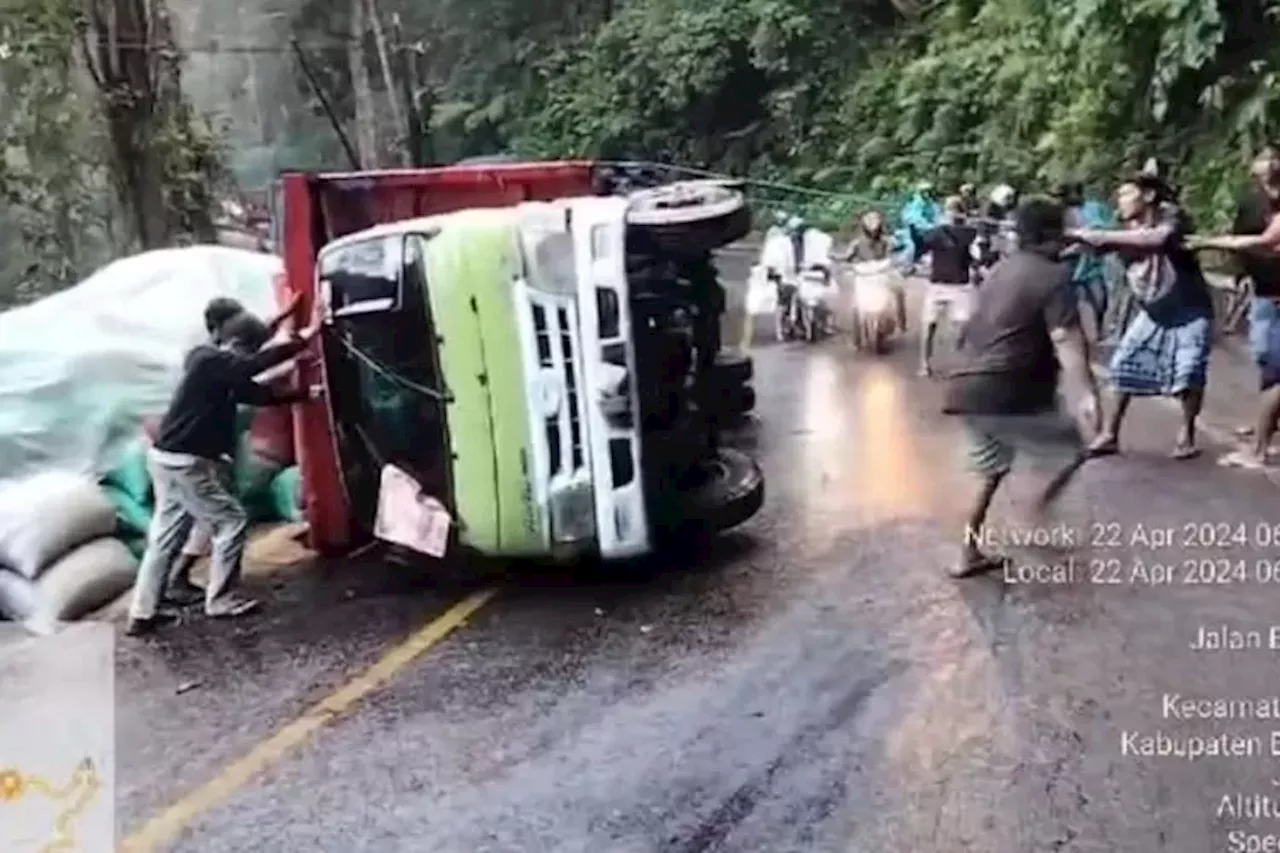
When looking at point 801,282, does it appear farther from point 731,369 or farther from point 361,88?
point 361,88

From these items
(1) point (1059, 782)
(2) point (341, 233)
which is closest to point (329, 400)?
(2) point (341, 233)

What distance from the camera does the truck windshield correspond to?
7.44ft

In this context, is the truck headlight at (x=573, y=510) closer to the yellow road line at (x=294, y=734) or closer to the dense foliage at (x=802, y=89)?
the yellow road line at (x=294, y=734)

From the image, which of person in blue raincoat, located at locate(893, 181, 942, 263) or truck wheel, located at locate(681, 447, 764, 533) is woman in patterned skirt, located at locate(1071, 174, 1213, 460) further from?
truck wheel, located at locate(681, 447, 764, 533)

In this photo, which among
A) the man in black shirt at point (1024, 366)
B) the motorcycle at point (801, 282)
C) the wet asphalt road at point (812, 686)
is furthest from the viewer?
the motorcycle at point (801, 282)

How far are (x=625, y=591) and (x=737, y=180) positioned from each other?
1.89ft

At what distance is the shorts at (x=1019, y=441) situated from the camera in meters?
1.78

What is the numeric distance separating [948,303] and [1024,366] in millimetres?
144

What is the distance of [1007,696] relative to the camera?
1.66 metres

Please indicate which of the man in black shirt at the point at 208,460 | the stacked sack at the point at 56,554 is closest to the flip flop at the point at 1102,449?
the man in black shirt at the point at 208,460

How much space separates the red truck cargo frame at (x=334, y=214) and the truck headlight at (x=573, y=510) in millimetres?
337

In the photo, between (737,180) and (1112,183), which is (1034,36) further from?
(737,180)

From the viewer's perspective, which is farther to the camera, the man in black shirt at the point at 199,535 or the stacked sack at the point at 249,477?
the stacked sack at the point at 249,477

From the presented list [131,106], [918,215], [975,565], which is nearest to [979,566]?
[975,565]
